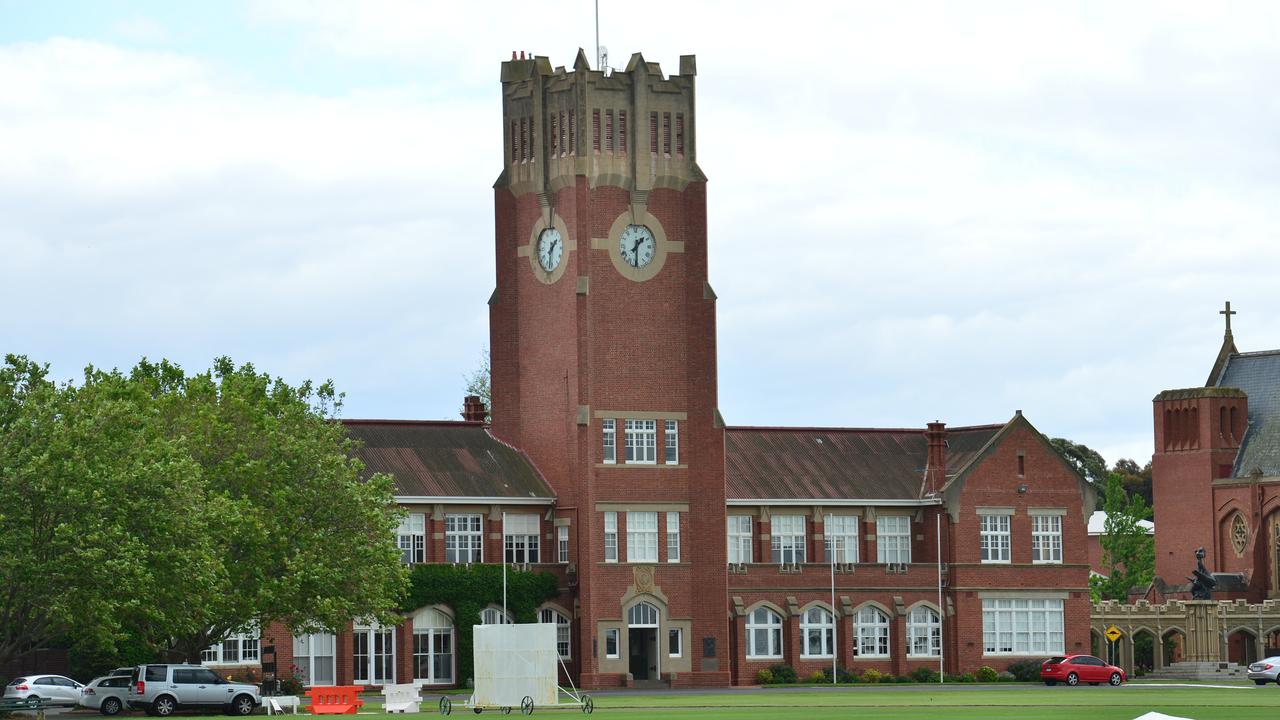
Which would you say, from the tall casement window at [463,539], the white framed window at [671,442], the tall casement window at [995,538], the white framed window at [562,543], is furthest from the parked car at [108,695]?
the tall casement window at [995,538]

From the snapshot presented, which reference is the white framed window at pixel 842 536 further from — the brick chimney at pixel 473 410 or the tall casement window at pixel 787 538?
the brick chimney at pixel 473 410

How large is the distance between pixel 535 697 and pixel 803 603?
93.2 ft

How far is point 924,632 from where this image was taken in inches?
3497

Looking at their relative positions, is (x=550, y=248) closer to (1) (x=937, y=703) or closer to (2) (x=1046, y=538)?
(2) (x=1046, y=538)

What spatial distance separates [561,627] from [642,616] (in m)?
3.06

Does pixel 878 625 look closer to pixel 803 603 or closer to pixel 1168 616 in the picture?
pixel 803 603

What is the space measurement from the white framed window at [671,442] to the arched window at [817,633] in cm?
841

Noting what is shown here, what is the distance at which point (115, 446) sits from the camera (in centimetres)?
5888

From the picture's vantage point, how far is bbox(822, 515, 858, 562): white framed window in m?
89.1

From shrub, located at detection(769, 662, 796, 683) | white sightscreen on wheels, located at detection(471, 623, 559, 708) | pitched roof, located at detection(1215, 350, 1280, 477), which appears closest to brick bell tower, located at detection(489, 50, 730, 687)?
shrub, located at detection(769, 662, 796, 683)

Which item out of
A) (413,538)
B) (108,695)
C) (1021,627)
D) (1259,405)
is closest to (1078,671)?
(1021,627)

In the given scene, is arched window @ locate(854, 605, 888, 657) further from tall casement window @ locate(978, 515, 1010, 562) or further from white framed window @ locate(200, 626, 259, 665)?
white framed window @ locate(200, 626, 259, 665)

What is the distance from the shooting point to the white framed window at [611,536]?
8288cm

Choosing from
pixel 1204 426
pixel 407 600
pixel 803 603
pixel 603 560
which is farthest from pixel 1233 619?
pixel 407 600
